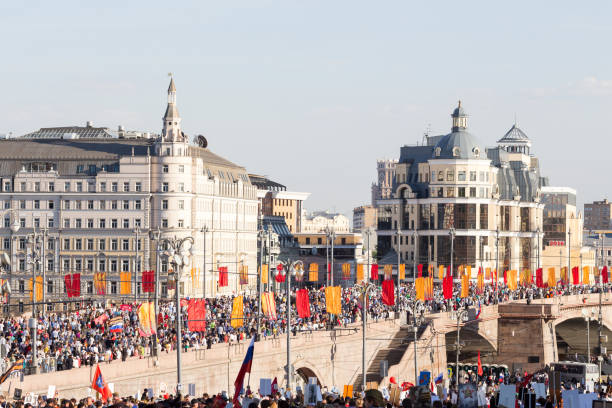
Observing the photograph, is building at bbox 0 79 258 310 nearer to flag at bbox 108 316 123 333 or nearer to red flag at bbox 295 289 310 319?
red flag at bbox 295 289 310 319

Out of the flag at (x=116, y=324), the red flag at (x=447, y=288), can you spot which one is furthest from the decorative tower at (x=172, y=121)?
the flag at (x=116, y=324)

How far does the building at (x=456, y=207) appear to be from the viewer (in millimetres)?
156500

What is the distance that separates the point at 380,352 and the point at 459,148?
72463mm

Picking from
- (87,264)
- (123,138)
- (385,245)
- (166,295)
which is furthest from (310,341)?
(385,245)

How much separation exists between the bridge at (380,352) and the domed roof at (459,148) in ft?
105

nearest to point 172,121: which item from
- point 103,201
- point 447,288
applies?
point 103,201

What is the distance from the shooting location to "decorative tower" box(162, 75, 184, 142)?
124 m

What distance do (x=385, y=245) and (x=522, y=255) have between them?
1665cm

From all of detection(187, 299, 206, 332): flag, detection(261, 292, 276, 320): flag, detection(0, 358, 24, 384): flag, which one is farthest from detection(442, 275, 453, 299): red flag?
detection(0, 358, 24, 384): flag

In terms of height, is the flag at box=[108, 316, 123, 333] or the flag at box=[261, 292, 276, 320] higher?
the flag at box=[261, 292, 276, 320]

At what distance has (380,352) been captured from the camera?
86.5 m

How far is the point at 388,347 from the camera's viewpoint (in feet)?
287

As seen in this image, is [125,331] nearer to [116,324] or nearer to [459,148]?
[116,324]

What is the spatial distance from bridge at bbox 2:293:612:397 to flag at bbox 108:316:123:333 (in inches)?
147
